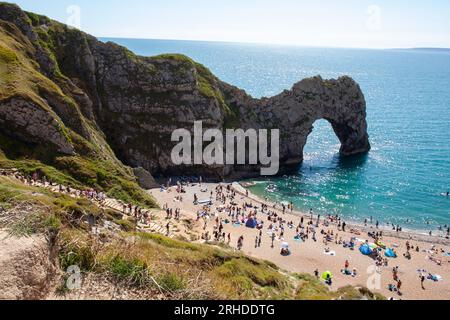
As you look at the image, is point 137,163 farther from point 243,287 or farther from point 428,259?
point 243,287

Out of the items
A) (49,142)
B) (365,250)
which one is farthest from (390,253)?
(49,142)

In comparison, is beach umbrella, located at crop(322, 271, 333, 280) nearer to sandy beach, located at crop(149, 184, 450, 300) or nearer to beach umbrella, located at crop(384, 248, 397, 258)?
sandy beach, located at crop(149, 184, 450, 300)

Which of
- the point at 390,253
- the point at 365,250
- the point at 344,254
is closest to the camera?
the point at 344,254

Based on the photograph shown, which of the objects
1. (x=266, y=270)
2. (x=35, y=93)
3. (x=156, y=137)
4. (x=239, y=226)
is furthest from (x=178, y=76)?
(x=266, y=270)

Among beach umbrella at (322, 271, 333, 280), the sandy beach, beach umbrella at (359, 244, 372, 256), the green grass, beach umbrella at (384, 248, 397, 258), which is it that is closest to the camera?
the green grass

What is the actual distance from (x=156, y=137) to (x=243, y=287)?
5571 centimetres

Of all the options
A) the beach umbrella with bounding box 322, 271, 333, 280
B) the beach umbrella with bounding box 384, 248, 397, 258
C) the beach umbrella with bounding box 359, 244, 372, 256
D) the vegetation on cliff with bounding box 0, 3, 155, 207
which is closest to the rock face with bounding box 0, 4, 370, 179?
the vegetation on cliff with bounding box 0, 3, 155, 207

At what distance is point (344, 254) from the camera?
145 feet

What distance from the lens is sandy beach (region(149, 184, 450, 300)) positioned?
124 feet

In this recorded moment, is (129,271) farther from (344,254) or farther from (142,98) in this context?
(142,98)

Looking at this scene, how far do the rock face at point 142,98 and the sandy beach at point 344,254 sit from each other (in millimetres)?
13761

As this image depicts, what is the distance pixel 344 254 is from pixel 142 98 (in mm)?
45307

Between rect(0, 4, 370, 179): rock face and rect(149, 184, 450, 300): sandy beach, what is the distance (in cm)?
1376

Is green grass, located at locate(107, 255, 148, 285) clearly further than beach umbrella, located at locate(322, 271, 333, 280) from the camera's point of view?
No
